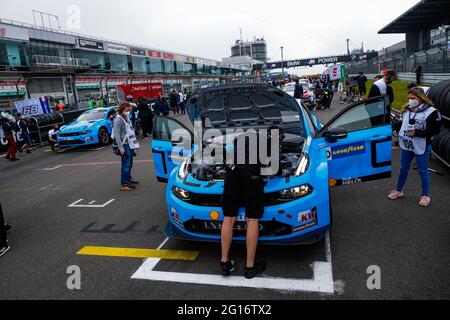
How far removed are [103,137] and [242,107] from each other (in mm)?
9424

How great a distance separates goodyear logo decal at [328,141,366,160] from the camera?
14.6ft

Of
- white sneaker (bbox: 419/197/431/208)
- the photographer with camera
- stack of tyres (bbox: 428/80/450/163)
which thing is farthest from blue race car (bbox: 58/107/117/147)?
white sneaker (bbox: 419/197/431/208)

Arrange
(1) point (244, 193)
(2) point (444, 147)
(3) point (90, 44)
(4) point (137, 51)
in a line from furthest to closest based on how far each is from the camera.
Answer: (4) point (137, 51) → (3) point (90, 44) → (2) point (444, 147) → (1) point (244, 193)

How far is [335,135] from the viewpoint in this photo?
4.35m

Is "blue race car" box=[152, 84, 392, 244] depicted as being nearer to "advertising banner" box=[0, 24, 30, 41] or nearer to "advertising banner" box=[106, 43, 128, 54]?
"advertising banner" box=[0, 24, 30, 41]

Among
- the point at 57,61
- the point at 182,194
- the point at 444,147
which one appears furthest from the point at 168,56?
the point at 182,194

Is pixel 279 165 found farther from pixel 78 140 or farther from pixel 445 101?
pixel 78 140

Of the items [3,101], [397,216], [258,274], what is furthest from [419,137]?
[3,101]

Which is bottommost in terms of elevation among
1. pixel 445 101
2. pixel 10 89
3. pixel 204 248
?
pixel 204 248

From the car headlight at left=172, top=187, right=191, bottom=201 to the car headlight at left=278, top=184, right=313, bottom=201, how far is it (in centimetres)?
98

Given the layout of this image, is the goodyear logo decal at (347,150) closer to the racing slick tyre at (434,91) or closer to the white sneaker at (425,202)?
the white sneaker at (425,202)

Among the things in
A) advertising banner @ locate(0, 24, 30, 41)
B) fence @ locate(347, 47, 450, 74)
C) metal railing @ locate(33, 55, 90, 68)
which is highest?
advertising banner @ locate(0, 24, 30, 41)
